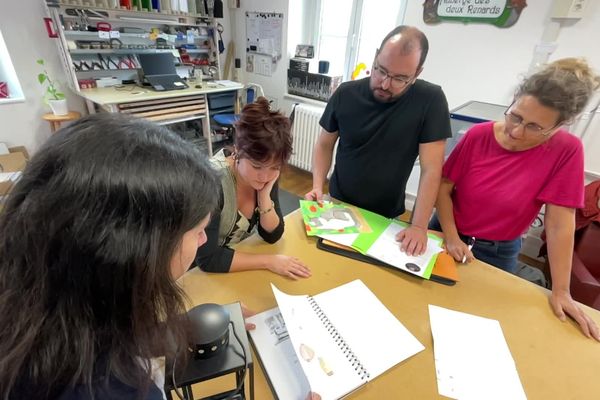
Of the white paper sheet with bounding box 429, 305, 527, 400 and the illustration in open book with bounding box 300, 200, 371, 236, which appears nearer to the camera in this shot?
the white paper sheet with bounding box 429, 305, 527, 400

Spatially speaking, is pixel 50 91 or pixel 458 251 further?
pixel 50 91

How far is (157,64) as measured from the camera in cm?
287

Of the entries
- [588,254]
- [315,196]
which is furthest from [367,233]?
[588,254]

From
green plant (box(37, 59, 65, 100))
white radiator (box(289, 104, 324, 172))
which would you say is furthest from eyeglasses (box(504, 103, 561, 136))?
→ green plant (box(37, 59, 65, 100))

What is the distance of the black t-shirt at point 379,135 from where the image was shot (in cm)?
121

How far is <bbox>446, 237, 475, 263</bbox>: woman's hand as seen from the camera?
3.38ft

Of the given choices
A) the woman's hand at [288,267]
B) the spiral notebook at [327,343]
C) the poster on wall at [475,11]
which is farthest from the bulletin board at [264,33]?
the spiral notebook at [327,343]

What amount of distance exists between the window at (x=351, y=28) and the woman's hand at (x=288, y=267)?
90.5 inches

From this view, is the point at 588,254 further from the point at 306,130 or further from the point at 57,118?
the point at 57,118

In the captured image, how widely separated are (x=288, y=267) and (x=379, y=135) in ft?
2.29

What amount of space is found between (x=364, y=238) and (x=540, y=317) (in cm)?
52

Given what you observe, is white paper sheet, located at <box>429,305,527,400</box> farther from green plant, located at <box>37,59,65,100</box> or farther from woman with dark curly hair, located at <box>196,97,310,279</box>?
green plant, located at <box>37,59,65,100</box>

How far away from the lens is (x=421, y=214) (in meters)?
1.15

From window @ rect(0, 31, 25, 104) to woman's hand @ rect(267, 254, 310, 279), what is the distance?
2.85 metres
